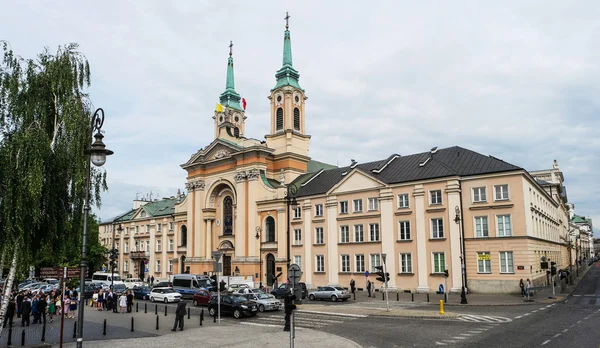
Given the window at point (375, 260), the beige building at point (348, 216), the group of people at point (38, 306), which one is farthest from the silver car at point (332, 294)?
the group of people at point (38, 306)

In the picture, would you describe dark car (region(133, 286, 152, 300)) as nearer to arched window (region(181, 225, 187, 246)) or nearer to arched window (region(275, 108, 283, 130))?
arched window (region(181, 225, 187, 246))

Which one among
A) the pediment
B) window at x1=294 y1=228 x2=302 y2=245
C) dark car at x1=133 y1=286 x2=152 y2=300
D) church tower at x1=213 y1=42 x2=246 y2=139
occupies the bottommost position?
dark car at x1=133 y1=286 x2=152 y2=300

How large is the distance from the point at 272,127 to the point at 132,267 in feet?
125

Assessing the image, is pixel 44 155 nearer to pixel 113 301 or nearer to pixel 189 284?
pixel 113 301

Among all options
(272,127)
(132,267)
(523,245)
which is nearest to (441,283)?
(523,245)

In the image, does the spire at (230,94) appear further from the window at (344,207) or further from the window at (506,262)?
the window at (506,262)

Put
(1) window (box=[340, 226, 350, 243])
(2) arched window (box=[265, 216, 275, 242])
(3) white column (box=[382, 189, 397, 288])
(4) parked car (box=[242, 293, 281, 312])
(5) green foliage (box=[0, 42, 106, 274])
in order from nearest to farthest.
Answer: (5) green foliage (box=[0, 42, 106, 274])
(4) parked car (box=[242, 293, 281, 312])
(3) white column (box=[382, 189, 397, 288])
(1) window (box=[340, 226, 350, 243])
(2) arched window (box=[265, 216, 275, 242])

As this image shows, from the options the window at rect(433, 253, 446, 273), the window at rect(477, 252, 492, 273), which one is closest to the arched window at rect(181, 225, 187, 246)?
the window at rect(433, 253, 446, 273)

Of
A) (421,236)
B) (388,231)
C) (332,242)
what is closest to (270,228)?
(332,242)

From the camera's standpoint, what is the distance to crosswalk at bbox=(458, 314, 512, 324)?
2434 cm

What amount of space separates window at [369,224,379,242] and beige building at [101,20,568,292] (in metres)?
0.10

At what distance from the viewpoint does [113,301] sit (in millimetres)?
34938

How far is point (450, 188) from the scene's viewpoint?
42.8m

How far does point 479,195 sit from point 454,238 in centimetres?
451
